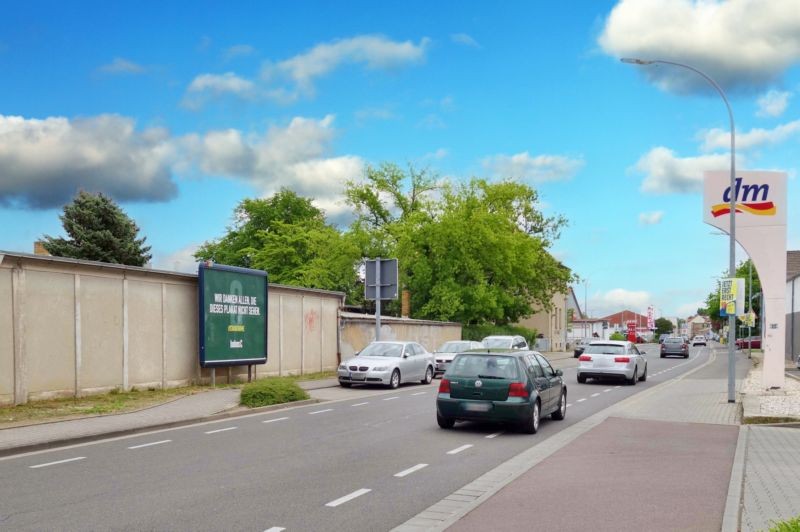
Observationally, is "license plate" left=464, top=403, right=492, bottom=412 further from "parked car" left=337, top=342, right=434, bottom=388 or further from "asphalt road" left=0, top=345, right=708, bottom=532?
"parked car" left=337, top=342, right=434, bottom=388

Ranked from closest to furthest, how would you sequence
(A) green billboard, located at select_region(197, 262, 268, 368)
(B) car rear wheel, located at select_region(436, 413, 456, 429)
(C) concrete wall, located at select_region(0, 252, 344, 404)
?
(B) car rear wheel, located at select_region(436, 413, 456, 429)
(C) concrete wall, located at select_region(0, 252, 344, 404)
(A) green billboard, located at select_region(197, 262, 268, 368)

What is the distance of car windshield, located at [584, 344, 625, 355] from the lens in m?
27.0

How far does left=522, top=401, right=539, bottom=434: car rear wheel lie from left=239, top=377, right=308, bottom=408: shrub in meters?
6.63

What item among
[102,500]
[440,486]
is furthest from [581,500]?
[102,500]

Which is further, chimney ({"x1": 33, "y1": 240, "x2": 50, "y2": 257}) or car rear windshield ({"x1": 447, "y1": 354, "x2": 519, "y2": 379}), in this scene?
chimney ({"x1": 33, "y1": 240, "x2": 50, "y2": 257})

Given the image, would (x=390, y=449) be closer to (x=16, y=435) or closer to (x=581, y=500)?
(x=581, y=500)

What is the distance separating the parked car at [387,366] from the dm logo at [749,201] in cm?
1043

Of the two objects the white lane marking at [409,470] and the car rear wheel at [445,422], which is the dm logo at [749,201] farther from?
the white lane marking at [409,470]

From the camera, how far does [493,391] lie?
→ 43.9 feet

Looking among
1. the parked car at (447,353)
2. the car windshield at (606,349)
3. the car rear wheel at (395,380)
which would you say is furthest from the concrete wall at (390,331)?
the car windshield at (606,349)

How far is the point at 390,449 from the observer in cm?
1157

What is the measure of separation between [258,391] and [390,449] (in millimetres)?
6851

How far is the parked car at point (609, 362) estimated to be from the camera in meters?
26.6

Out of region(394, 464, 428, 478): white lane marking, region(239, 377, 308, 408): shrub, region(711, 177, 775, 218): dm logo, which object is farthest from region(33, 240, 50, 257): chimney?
region(394, 464, 428, 478): white lane marking
